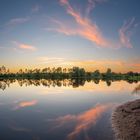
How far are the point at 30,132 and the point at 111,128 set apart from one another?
22.2 feet

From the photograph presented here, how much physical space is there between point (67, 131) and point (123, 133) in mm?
5535

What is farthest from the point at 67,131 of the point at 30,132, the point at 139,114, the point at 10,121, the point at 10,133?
the point at 10,121

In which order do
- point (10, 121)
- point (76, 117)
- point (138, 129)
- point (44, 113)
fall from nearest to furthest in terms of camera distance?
point (138, 129) → point (10, 121) → point (76, 117) → point (44, 113)

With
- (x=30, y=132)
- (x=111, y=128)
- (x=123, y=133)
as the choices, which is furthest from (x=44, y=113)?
(x=123, y=133)

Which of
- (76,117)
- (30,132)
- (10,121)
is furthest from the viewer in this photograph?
(76,117)

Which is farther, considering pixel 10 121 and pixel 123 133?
pixel 10 121

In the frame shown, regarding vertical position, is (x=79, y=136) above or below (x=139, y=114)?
below

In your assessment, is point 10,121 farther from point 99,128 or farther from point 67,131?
point 99,128

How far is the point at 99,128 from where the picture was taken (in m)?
22.2

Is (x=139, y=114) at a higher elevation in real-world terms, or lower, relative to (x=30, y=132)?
higher

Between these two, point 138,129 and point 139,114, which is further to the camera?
point 139,114

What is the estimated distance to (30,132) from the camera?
21266 mm

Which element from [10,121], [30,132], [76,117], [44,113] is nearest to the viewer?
[30,132]

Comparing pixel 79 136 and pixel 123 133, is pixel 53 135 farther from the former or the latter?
pixel 123 133
